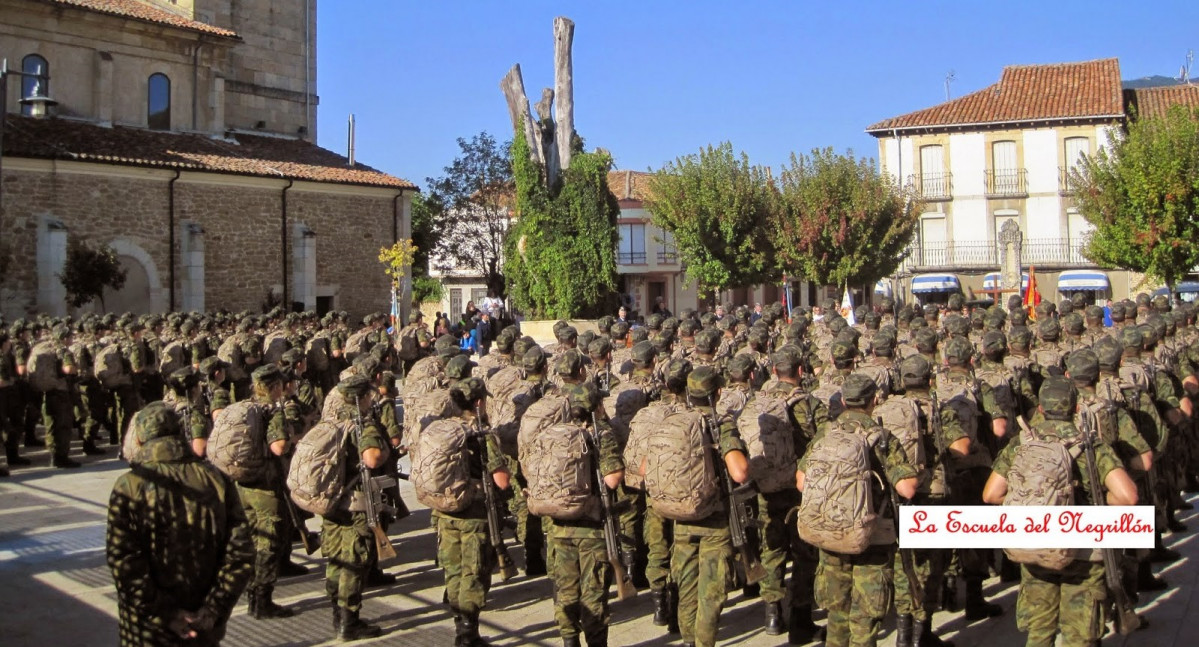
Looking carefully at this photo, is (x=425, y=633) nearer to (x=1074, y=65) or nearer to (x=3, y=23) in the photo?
(x=3, y=23)

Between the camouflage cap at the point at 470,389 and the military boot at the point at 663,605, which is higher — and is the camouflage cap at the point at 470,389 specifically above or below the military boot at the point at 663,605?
above

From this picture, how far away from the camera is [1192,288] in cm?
3703

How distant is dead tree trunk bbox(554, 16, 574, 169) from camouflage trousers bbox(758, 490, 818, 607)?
70.0 ft

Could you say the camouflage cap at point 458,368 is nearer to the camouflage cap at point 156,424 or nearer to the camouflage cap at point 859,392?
the camouflage cap at point 156,424

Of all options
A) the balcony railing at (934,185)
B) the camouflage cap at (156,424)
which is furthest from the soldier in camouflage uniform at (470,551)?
the balcony railing at (934,185)

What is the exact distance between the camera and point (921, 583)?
641cm

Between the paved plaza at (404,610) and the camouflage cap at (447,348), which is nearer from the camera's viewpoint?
the paved plaza at (404,610)

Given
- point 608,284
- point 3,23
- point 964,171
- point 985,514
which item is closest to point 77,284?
point 3,23

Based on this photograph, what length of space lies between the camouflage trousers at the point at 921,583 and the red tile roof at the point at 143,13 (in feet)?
93.4

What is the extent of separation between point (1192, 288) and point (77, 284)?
35.8 m

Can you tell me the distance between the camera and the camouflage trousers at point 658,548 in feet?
23.5

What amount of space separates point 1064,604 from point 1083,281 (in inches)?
1439

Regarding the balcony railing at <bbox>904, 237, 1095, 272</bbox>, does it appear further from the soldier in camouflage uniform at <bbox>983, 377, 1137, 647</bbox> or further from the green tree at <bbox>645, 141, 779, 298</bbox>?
the soldier in camouflage uniform at <bbox>983, 377, 1137, 647</bbox>

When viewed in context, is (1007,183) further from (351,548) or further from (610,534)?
(351,548)
